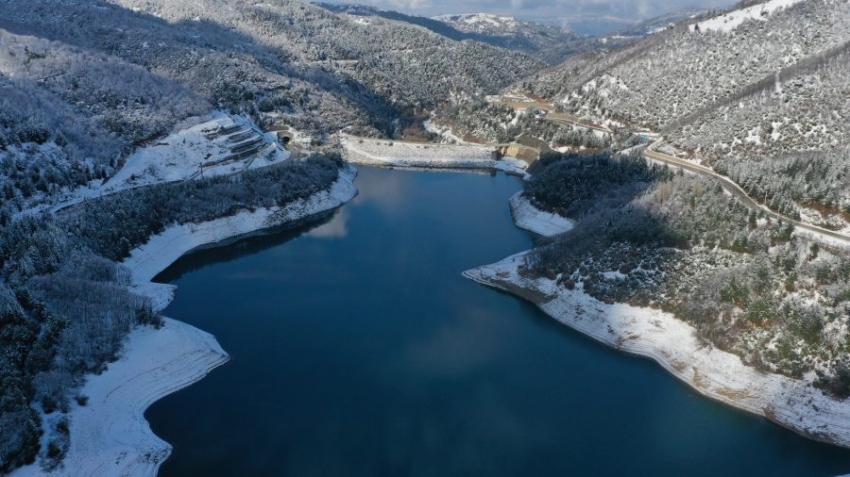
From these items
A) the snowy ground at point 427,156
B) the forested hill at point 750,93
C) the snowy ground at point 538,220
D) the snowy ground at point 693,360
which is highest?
the forested hill at point 750,93

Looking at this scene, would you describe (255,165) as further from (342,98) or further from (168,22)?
(168,22)

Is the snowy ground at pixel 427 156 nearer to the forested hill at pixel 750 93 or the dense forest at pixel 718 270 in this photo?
the forested hill at pixel 750 93

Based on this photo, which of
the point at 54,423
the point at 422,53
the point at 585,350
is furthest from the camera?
the point at 422,53


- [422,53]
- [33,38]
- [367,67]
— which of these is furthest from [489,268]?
[422,53]

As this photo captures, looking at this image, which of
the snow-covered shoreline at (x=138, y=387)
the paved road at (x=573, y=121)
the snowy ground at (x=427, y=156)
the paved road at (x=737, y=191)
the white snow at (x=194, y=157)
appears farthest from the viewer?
the paved road at (x=573, y=121)

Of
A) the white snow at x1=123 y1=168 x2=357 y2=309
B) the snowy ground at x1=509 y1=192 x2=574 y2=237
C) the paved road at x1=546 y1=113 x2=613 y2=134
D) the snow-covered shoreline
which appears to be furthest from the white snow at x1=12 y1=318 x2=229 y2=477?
the paved road at x1=546 y1=113 x2=613 y2=134

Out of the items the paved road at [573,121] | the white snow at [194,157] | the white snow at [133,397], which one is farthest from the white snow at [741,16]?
the white snow at [133,397]
